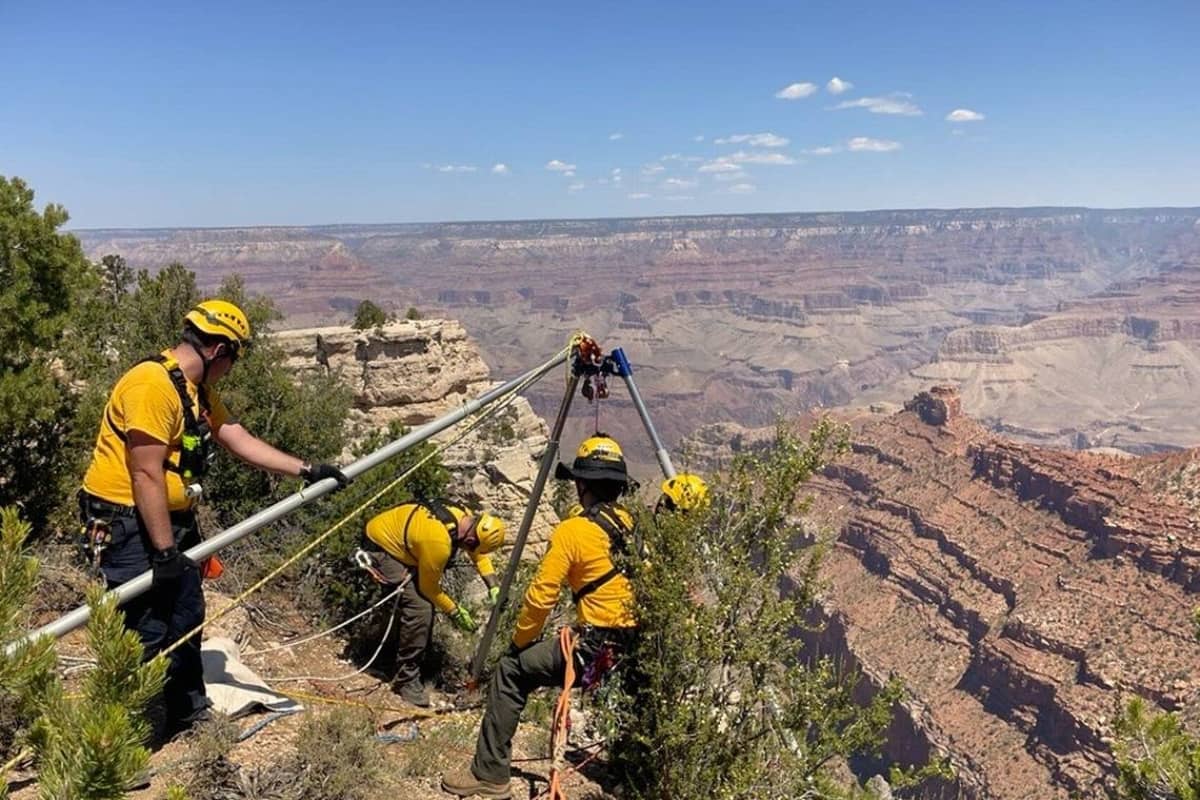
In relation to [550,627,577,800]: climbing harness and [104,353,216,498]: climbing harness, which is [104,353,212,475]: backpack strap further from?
[550,627,577,800]: climbing harness

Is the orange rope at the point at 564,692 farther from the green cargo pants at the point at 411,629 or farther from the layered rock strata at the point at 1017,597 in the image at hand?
the layered rock strata at the point at 1017,597

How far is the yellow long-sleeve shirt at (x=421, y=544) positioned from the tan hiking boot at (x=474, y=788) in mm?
2075

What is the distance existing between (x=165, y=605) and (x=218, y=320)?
167 cm

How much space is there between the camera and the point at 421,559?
6.76 metres

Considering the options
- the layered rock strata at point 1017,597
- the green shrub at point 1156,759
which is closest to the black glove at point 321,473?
the green shrub at point 1156,759

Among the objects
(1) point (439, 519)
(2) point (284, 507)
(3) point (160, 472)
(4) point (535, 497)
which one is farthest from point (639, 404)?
(3) point (160, 472)

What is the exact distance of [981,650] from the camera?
52375 mm

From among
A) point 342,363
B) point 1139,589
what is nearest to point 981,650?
point 1139,589

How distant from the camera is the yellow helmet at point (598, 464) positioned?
4902mm

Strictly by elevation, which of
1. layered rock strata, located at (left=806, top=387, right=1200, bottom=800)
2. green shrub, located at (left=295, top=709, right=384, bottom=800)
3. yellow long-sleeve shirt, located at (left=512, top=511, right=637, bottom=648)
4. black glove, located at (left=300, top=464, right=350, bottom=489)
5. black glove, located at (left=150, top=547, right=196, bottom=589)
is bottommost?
layered rock strata, located at (left=806, top=387, right=1200, bottom=800)

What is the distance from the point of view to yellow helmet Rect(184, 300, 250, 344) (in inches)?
162

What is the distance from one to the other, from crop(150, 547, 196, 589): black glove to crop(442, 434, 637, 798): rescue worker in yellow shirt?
77.7 inches

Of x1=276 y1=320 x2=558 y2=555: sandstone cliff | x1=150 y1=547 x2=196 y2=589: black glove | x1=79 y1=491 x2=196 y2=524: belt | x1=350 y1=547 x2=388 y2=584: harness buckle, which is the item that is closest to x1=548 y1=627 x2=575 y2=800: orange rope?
x1=150 y1=547 x2=196 y2=589: black glove

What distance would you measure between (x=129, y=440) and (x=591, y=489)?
2.63m
